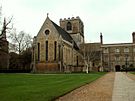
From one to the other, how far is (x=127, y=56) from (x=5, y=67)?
4320 centimetres

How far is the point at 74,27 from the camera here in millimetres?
82125

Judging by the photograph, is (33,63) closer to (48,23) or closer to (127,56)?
(48,23)

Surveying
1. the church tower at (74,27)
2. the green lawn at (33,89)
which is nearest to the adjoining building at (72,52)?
the church tower at (74,27)

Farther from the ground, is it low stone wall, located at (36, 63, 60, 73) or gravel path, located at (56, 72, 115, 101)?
low stone wall, located at (36, 63, 60, 73)

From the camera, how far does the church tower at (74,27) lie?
8138 cm

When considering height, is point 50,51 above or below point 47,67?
above

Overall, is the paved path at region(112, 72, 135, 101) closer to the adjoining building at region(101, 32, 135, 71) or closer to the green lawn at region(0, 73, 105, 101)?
the green lawn at region(0, 73, 105, 101)

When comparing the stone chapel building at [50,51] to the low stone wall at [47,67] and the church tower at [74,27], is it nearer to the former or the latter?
the low stone wall at [47,67]

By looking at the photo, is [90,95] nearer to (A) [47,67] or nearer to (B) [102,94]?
(B) [102,94]

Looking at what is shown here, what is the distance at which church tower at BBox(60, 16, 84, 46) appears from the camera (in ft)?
267

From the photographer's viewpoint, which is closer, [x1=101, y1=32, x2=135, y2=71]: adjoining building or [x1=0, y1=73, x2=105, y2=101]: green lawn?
[x1=0, y1=73, x2=105, y2=101]: green lawn

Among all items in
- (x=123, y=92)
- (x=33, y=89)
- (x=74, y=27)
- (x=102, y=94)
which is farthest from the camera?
(x=74, y=27)

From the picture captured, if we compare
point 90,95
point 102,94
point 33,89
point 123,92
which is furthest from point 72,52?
point 90,95

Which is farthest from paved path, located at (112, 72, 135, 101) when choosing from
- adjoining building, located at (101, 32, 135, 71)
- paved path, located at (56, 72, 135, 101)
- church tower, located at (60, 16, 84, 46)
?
adjoining building, located at (101, 32, 135, 71)
